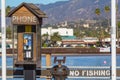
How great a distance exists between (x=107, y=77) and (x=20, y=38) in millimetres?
2686

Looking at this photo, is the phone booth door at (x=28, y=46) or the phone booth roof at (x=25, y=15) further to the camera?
the phone booth door at (x=28, y=46)

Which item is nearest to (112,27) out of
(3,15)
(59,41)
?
(3,15)

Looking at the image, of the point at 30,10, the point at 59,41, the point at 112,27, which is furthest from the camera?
the point at 59,41

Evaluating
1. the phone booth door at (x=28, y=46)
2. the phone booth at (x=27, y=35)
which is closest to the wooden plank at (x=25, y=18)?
the phone booth at (x=27, y=35)

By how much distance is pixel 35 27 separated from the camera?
13.1 meters

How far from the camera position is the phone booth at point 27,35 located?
42.2 ft

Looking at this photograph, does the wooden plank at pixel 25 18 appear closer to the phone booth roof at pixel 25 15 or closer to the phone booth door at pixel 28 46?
the phone booth roof at pixel 25 15

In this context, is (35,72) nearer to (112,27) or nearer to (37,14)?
(37,14)

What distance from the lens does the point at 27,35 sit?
13148 millimetres

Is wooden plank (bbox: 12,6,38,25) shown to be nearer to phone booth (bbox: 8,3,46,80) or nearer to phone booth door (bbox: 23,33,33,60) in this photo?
phone booth (bbox: 8,3,46,80)

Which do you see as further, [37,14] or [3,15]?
[37,14]

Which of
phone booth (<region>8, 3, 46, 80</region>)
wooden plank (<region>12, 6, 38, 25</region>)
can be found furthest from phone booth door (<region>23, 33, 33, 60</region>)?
wooden plank (<region>12, 6, 38, 25</region>)

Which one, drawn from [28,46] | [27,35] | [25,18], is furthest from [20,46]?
[25,18]

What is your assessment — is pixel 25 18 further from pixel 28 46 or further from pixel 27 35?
pixel 28 46
